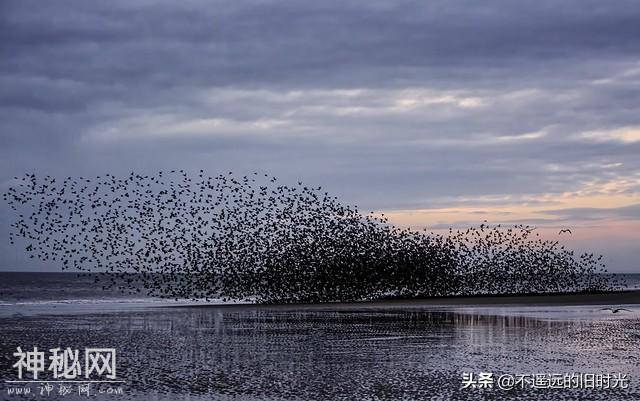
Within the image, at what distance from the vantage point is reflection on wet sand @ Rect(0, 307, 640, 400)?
1678 cm

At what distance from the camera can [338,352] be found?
910 inches

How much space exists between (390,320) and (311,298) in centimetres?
1884

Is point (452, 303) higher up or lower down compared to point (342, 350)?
higher up

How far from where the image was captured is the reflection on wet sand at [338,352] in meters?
16.8

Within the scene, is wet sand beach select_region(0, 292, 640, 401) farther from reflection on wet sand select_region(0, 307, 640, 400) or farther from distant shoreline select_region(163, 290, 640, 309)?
distant shoreline select_region(163, 290, 640, 309)

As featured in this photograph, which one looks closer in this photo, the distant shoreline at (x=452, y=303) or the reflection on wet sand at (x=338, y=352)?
the reflection on wet sand at (x=338, y=352)

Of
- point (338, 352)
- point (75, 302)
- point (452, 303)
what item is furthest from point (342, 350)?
point (75, 302)

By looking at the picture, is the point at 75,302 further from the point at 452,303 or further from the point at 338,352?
the point at 338,352

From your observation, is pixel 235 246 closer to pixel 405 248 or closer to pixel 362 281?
pixel 362 281

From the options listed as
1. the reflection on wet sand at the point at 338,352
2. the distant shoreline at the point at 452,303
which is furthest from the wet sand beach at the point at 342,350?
the distant shoreline at the point at 452,303

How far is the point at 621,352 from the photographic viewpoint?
22156 mm

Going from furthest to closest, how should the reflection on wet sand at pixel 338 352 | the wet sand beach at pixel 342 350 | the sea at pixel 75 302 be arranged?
the sea at pixel 75 302, the reflection on wet sand at pixel 338 352, the wet sand beach at pixel 342 350

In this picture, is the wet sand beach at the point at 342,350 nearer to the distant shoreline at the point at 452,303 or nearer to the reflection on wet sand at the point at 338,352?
the reflection on wet sand at the point at 338,352

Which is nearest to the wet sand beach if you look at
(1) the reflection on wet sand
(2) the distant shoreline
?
(1) the reflection on wet sand
